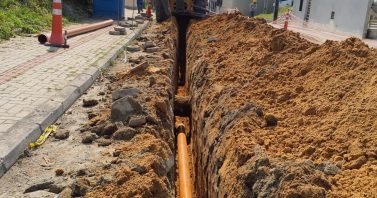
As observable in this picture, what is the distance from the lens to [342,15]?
2062 centimetres

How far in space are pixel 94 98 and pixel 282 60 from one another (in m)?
2.79

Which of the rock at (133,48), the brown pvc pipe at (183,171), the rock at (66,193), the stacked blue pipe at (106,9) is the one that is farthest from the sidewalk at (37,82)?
the stacked blue pipe at (106,9)

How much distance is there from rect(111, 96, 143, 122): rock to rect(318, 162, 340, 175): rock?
2388 millimetres

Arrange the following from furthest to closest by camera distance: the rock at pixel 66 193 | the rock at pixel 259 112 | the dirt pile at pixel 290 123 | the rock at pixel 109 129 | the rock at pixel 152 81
→ the rock at pixel 152 81
the rock at pixel 109 129
the rock at pixel 259 112
the rock at pixel 66 193
the dirt pile at pixel 290 123

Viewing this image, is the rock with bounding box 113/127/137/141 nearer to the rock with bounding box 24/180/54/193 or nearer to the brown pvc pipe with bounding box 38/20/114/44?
the rock with bounding box 24/180/54/193

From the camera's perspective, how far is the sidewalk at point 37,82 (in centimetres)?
420

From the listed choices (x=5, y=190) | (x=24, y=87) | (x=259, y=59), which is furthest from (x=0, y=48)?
(x=5, y=190)

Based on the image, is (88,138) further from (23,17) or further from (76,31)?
(23,17)

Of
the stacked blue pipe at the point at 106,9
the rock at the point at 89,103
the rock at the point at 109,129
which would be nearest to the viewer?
the rock at the point at 109,129

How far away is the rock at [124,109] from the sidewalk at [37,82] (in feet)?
2.51

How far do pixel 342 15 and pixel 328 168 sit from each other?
63.8 ft

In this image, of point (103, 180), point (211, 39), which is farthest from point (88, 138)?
point (211, 39)

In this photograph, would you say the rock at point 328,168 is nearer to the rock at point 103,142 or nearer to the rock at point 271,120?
the rock at point 271,120

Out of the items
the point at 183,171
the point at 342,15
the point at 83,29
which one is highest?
the point at 342,15
